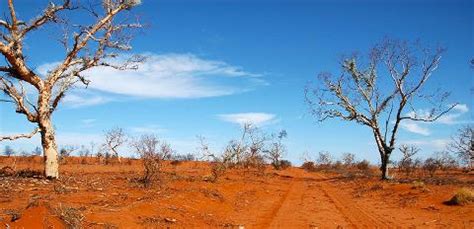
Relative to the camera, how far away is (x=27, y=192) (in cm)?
1420

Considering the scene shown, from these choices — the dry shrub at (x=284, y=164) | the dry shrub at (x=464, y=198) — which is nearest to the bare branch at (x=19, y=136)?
the dry shrub at (x=464, y=198)

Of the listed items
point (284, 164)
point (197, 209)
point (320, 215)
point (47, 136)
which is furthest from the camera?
point (284, 164)

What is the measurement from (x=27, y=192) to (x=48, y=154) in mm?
4797

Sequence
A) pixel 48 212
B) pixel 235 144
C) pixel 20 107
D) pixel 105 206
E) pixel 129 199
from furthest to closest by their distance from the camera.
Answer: pixel 235 144, pixel 20 107, pixel 129 199, pixel 105 206, pixel 48 212

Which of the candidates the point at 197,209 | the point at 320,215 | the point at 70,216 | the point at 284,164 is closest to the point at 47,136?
the point at 197,209

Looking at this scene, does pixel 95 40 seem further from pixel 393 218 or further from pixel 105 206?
pixel 393 218

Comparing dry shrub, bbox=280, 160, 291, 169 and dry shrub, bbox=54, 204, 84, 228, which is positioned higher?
dry shrub, bbox=280, 160, 291, 169

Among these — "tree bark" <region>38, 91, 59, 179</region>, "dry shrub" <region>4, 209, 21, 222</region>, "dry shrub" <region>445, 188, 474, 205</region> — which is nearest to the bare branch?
"tree bark" <region>38, 91, 59, 179</region>

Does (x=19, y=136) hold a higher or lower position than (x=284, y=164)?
lower

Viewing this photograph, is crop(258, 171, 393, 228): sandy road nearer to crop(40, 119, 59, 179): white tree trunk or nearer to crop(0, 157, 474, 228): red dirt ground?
crop(0, 157, 474, 228): red dirt ground

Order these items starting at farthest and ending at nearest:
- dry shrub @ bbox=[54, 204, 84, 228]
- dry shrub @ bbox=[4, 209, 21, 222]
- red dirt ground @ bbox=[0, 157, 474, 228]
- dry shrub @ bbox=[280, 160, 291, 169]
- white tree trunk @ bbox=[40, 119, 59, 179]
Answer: dry shrub @ bbox=[280, 160, 291, 169] → white tree trunk @ bbox=[40, 119, 59, 179] → red dirt ground @ bbox=[0, 157, 474, 228] → dry shrub @ bbox=[54, 204, 84, 228] → dry shrub @ bbox=[4, 209, 21, 222]

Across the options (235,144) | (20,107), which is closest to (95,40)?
(20,107)

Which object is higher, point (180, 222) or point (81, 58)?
point (81, 58)

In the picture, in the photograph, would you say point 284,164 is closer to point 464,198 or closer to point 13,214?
point 464,198
